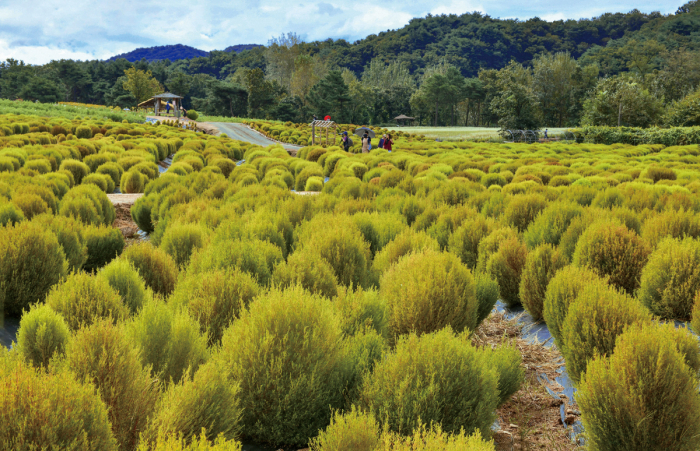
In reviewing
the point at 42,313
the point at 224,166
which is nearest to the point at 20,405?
the point at 42,313

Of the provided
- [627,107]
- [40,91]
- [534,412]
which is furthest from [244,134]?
[534,412]

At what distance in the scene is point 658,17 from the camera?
132250mm

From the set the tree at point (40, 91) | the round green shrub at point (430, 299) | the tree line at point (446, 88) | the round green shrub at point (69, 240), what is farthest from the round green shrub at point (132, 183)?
the tree at point (40, 91)

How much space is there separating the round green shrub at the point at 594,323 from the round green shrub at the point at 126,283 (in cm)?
351

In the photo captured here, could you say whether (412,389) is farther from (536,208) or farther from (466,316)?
(536,208)

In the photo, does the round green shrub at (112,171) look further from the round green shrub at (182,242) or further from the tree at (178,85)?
the tree at (178,85)

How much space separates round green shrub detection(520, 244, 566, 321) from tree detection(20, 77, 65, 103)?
85.1m

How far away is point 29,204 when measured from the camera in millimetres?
7598

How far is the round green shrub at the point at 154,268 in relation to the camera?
199 inches

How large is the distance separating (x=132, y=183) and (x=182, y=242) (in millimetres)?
8622

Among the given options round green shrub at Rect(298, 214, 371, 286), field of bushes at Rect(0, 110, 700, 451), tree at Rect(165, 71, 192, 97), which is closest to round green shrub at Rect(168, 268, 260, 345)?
field of bushes at Rect(0, 110, 700, 451)

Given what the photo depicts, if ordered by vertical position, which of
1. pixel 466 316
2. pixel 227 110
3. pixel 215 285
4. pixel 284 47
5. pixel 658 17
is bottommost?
pixel 466 316

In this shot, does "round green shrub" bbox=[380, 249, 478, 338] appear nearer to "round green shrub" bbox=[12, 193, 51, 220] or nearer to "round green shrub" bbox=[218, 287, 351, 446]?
"round green shrub" bbox=[218, 287, 351, 446]

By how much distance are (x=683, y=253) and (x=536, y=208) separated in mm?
3160
